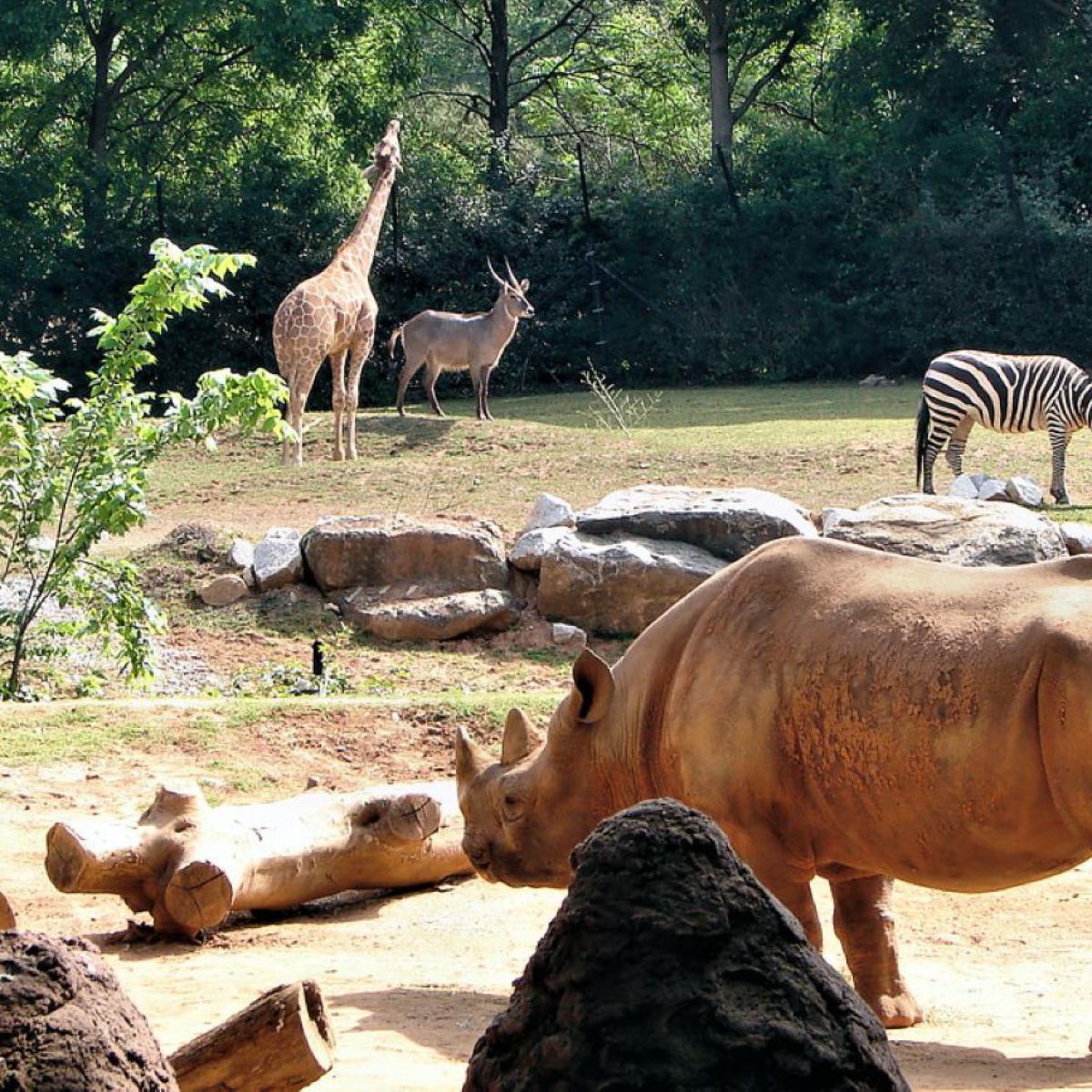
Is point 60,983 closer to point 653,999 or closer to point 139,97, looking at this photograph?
point 653,999

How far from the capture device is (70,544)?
11.4 meters

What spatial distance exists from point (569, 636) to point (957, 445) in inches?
305

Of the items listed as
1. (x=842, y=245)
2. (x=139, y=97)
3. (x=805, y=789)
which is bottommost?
(x=805, y=789)

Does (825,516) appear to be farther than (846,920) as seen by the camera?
Yes

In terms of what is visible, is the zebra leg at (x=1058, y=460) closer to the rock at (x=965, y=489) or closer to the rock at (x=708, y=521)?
the rock at (x=965, y=489)

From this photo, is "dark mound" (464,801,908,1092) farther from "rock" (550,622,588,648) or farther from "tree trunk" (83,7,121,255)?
"tree trunk" (83,7,121,255)

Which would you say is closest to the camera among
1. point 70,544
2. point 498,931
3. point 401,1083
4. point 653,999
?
point 653,999

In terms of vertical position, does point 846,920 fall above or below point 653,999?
below

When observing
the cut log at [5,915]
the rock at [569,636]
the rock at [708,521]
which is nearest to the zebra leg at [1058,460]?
the rock at [708,521]

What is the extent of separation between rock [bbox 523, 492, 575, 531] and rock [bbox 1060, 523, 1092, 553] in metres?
3.40

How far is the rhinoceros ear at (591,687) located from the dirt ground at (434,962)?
91 cm

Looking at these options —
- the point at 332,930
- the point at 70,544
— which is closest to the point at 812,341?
the point at 70,544

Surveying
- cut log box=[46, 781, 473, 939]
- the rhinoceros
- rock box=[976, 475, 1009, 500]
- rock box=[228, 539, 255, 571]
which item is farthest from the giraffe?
the rhinoceros

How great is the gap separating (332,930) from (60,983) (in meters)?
4.76
